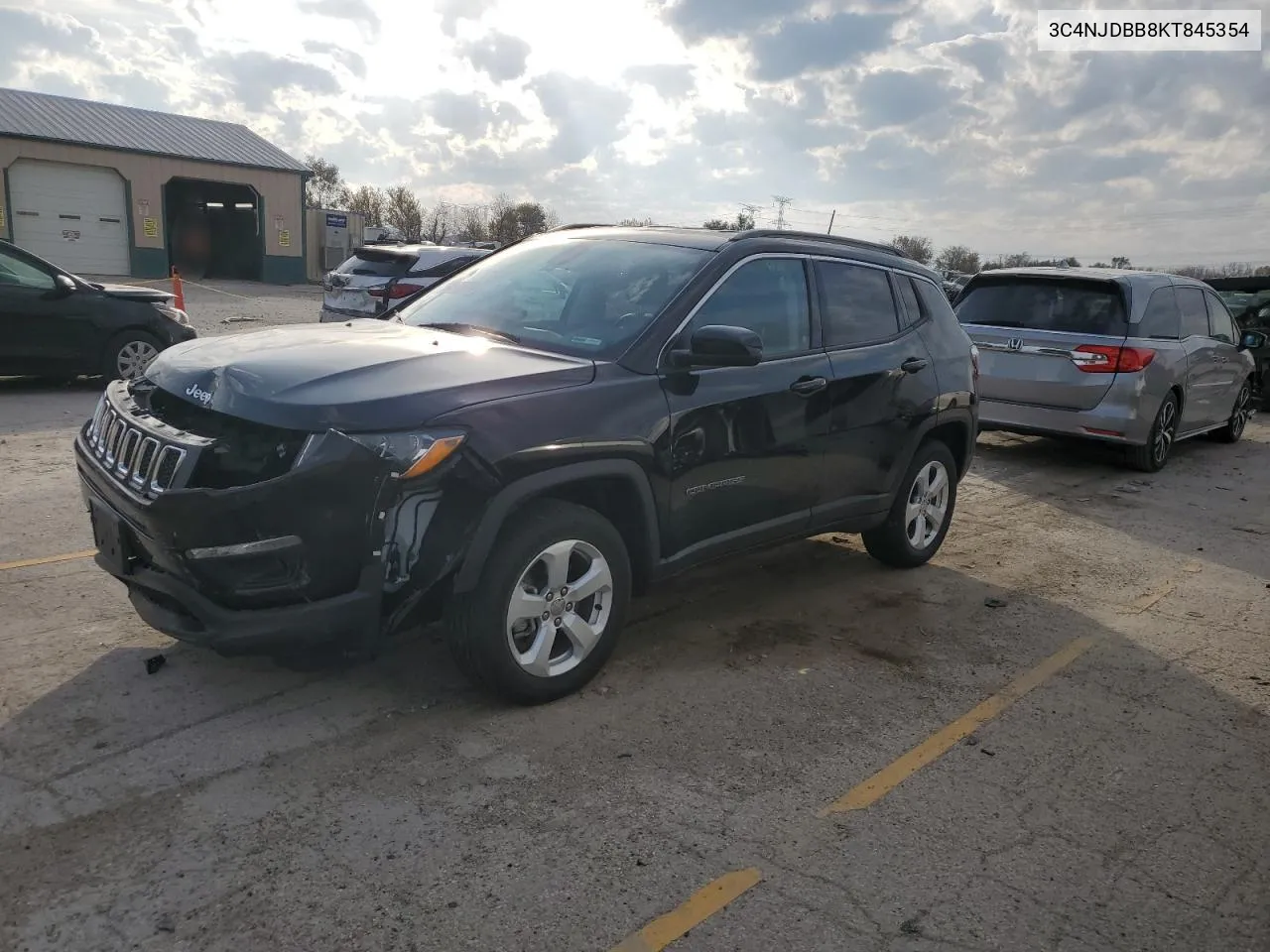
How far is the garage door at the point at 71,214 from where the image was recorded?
27.9m

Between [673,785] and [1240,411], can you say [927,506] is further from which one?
[1240,411]

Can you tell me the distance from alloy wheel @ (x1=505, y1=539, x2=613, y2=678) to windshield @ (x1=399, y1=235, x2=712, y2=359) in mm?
860

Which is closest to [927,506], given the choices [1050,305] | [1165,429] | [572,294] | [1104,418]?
[572,294]

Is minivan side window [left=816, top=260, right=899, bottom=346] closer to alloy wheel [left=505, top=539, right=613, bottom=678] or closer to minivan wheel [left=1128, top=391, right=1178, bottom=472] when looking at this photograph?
alloy wheel [left=505, top=539, right=613, bottom=678]

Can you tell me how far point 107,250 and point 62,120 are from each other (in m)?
3.91

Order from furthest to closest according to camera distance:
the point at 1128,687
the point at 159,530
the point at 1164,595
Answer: the point at 1164,595 → the point at 1128,687 → the point at 159,530

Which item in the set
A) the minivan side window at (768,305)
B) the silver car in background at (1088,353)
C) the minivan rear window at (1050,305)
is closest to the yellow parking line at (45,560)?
the minivan side window at (768,305)

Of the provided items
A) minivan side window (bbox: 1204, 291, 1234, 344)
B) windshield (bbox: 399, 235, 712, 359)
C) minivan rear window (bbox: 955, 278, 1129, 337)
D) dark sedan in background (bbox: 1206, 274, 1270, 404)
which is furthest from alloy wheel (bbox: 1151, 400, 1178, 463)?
windshield (bbox: 399, 235, 712, 359)

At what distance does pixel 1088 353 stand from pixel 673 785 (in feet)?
23.0

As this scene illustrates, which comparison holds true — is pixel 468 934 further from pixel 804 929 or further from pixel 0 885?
pixel 0 885

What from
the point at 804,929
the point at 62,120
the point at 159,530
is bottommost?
the point at 804,929

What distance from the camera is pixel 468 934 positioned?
8.41 feet

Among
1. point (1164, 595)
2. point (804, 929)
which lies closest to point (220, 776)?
point (804, 929)

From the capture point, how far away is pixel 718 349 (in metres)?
3.90
